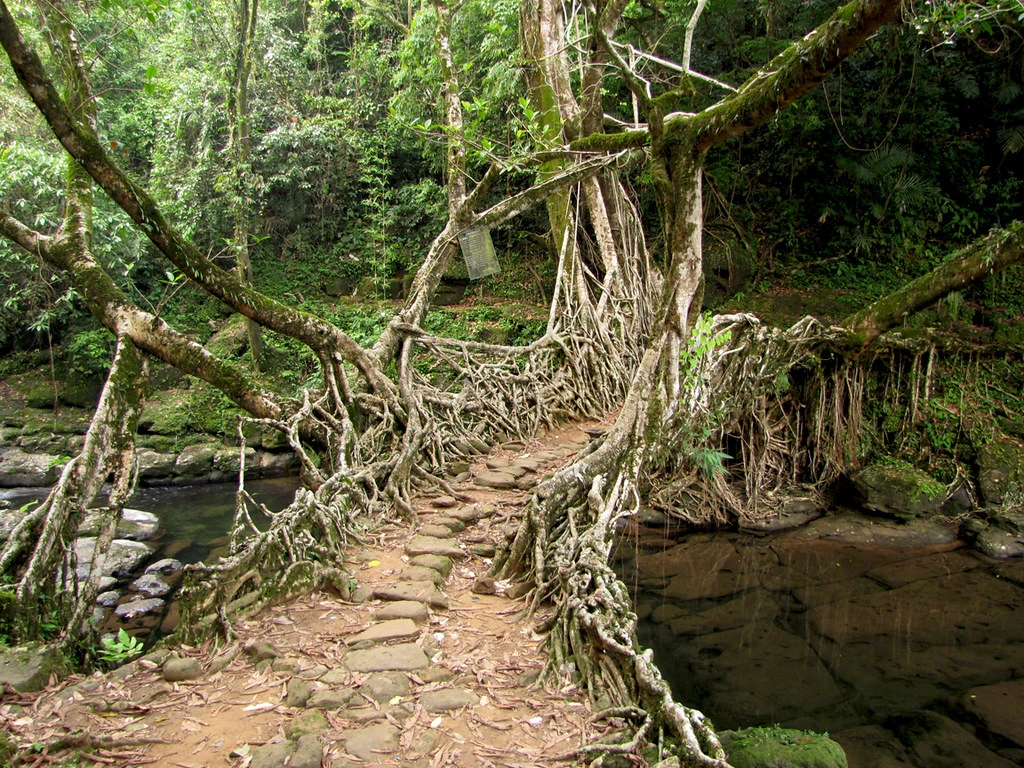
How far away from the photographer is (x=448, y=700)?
2.79 metres

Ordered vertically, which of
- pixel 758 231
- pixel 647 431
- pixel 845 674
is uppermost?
pixel 758 231

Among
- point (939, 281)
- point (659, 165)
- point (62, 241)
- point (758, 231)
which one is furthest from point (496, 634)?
point (758, 231)

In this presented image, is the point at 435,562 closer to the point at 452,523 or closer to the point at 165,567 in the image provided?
the point at 452,523

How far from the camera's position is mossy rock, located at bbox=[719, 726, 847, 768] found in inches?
116

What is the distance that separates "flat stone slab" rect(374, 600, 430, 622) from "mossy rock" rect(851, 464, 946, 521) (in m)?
4.87

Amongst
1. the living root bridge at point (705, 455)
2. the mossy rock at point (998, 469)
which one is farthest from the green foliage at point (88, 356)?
the mossy rock at point (998, 469)

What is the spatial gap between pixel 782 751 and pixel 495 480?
9.62ft

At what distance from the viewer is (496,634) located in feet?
11.1

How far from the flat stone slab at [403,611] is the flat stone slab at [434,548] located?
642mm

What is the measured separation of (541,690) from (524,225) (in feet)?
34.8

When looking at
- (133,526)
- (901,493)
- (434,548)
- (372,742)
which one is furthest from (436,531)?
(901,493)

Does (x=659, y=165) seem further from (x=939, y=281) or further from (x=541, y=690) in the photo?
(x=541, y=690)

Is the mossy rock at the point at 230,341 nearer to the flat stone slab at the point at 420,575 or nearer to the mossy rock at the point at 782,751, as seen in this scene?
the flat stone slab at the point at 420,575

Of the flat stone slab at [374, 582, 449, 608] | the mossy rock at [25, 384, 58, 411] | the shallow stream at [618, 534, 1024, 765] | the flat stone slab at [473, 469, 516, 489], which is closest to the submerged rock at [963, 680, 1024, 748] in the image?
the shallow stream at [618, 534, 1024, 765]
